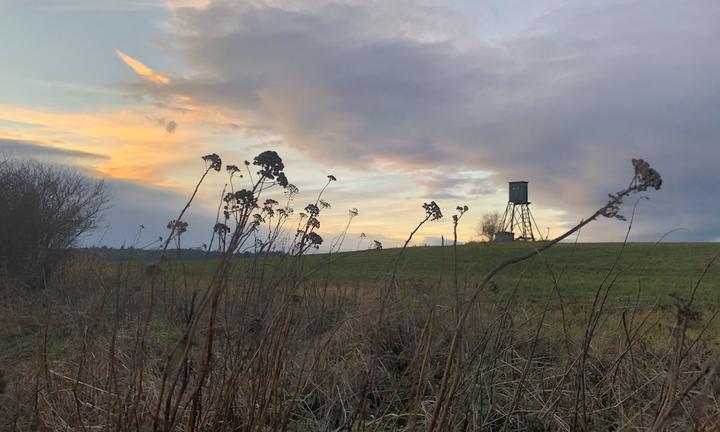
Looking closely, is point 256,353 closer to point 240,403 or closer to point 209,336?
point 209,336

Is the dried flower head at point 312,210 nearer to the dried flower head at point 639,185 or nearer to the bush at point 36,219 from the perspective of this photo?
the dried flower head at point 639,185

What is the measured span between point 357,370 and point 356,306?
283 cm

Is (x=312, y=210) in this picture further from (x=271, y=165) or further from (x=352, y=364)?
(x=352, y=364)

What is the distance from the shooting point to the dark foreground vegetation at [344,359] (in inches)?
75.7

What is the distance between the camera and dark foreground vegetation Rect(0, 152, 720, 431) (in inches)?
75.7

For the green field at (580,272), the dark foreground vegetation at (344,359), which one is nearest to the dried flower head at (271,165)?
the dark foreground vegetation at (344,359)

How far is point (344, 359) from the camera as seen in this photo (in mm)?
4766

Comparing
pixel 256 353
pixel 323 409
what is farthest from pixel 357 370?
pixel 256 353

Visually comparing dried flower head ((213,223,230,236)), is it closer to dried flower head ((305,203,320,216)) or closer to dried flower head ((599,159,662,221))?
dried flower head ((305,203,320,216))

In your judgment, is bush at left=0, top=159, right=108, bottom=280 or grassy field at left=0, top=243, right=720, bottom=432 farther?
bush at left=0, top=159, right=108, bottom=280

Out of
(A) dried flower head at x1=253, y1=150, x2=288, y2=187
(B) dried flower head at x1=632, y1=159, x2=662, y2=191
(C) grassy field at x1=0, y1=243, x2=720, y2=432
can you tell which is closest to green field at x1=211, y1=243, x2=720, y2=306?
(C) grassy field at x1=0, y1=243, x2=720, y2=432

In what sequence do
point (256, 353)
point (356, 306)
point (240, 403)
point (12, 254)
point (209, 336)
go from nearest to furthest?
point (209, 336) → point (256, 353) → point (240, 403) → point (356, 306) → point (12, 254)

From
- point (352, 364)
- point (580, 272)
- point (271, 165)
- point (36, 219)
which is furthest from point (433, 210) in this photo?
point (580, 272)

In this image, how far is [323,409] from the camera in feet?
12.7
